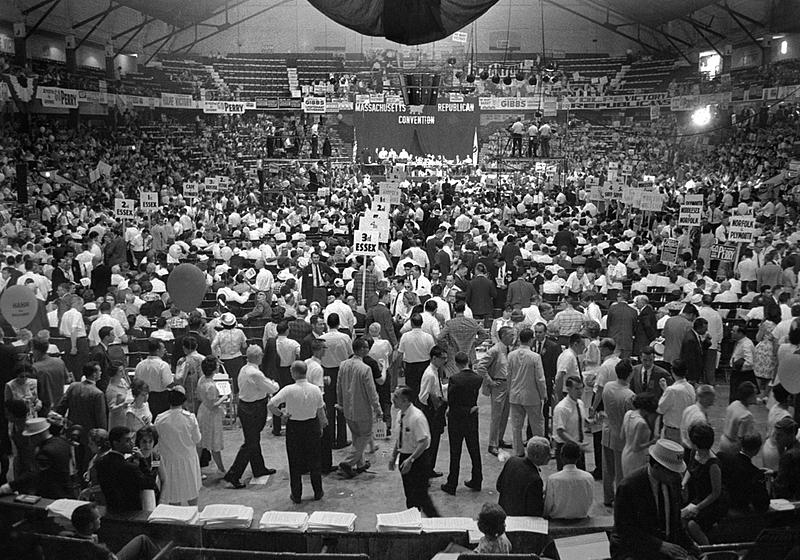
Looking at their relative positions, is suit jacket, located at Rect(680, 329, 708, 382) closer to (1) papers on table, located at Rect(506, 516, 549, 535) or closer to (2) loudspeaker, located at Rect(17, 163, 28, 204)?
(1) papers on table, located at Rect(506, 516, 549, 535)

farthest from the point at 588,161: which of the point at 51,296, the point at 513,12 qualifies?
the point at 51,296

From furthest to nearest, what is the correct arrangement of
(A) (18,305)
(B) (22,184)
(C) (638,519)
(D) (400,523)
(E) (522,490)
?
1. (B) (22,184)
2. (A) (18,305)
3. (E) (522,490)
4. (D) (400,523)
5. (C) (638,519)

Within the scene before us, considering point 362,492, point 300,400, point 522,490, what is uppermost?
point 300,400

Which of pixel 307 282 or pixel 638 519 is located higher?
pixel 307 282

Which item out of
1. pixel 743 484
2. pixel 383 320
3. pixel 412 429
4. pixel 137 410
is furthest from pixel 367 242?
pixel 743 484

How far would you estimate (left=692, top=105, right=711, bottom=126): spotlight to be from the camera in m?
34.3

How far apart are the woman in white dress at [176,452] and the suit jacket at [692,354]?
6126 millimetres

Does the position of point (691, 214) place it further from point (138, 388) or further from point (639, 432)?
point (138, 388)

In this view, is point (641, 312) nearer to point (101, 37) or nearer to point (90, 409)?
point (90, 409)

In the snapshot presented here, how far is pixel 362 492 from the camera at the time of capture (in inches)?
334

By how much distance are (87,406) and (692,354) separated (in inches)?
279

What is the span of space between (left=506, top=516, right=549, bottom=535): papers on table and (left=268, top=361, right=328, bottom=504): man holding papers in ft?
8.88

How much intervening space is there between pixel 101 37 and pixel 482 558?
3549 centimetres

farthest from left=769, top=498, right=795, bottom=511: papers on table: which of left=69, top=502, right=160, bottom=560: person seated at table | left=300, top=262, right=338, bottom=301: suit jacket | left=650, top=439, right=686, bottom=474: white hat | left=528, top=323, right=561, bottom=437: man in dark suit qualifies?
left=300, top=262, right=338, bottom=301: suit jacket
